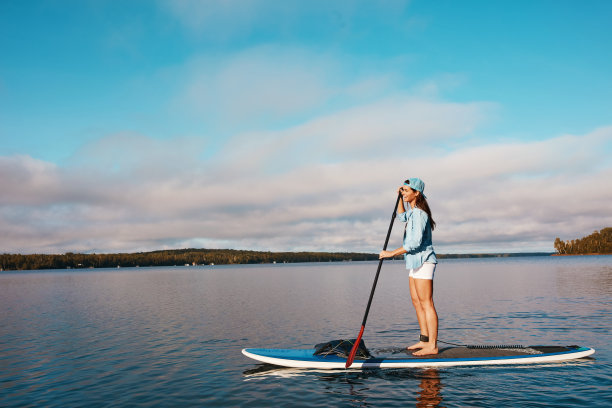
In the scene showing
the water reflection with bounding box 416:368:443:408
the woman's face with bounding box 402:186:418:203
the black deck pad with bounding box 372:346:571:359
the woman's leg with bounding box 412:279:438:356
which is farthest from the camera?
the black deck pad with bounding box 372:346:571:359

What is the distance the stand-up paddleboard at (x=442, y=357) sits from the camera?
35.6 ft

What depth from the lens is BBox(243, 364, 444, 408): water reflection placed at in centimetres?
926

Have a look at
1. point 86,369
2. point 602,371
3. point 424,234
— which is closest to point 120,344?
point 86,369

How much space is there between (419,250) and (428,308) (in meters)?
1.48

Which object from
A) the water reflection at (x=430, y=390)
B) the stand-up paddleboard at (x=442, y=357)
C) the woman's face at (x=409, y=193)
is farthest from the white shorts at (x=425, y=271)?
the water reflection at (x=430, y=390)

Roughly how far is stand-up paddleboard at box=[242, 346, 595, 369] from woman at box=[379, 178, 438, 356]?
2.46ft

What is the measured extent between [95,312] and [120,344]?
1442cm

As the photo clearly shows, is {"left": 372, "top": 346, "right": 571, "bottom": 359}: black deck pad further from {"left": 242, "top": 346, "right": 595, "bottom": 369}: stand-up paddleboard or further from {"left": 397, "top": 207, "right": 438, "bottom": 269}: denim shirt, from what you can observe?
{"left": 397, "top": 207, "right": 438, "bottom": 269}: denim shirt

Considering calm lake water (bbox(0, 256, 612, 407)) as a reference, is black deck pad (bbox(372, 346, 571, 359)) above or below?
above

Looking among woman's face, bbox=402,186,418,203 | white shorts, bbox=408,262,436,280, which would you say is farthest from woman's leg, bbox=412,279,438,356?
woman's face, bbox=402,186,418,203

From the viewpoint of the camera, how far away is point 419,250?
1026 centimetres

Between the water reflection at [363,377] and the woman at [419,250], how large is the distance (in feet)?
3.24

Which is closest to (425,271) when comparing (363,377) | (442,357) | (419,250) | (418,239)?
(419,250)

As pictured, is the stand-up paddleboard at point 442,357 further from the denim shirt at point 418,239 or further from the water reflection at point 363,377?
the denim shirt at point 418,239
